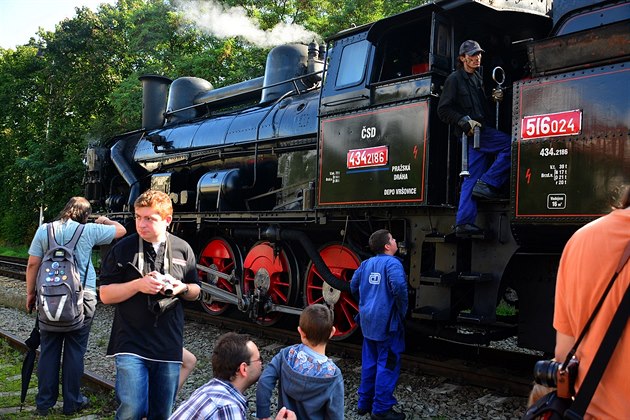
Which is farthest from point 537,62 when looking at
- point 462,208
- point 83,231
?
point 83,231

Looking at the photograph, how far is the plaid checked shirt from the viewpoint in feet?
7.30

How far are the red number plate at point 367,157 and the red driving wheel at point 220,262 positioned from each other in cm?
311

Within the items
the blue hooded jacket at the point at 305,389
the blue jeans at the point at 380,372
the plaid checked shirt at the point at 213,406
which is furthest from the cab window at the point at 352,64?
the plaid checked shirt at the point at 213,406

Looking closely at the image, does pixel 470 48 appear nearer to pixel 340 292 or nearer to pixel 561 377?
pixel 340 292

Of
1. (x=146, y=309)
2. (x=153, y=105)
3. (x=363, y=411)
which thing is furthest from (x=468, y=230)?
(x=153, y=105)

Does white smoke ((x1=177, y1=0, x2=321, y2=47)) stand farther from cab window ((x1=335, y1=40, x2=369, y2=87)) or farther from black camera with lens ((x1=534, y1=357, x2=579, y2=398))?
black camera with lens ((x1=534, y1=357, x2=579, y2=398))

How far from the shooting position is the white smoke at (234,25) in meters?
20.2

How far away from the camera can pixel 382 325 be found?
4547 millimetres

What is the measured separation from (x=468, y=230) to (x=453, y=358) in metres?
1.89

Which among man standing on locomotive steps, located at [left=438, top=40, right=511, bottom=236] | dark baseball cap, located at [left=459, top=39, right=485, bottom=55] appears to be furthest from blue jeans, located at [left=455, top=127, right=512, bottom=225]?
Answer: dark baseball cap, located at [left=459, top=39, right=485, bottom=55]

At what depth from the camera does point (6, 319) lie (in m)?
8.36

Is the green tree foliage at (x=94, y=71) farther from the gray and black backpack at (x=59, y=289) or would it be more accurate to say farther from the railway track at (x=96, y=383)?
the gray and black backpack at (x=59, y=289)

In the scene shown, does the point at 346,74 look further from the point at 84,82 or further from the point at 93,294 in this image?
the point at 84,82

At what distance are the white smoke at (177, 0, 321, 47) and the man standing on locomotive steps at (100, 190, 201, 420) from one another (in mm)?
16737
